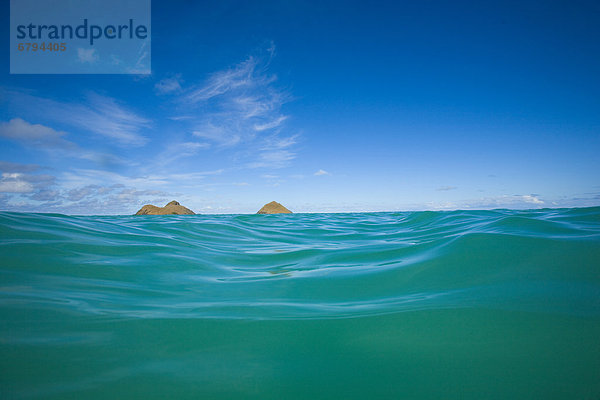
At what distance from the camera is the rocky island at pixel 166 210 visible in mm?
26717

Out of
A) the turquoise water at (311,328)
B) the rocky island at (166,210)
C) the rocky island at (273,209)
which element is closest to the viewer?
the turquoise water at (311,328)

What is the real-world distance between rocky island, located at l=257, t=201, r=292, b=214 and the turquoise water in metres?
35.9

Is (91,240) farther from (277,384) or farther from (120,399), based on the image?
(277,384)

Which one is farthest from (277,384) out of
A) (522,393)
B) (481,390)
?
(522,393)

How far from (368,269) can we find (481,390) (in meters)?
A: 2.16

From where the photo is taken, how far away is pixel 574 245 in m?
2.81

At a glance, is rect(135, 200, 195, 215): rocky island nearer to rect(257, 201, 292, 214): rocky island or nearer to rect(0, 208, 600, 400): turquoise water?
rect(257, 201, 292, 214): rocky island

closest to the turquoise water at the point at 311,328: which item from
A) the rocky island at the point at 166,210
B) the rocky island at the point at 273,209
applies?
the rocky island at the point at 166,210

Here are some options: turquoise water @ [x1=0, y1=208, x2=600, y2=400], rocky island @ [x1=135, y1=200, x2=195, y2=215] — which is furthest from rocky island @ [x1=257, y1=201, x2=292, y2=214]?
turquoise water @ [x1=0, y1=208, x2=600, y2=400]

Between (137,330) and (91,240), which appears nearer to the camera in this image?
(137,330)

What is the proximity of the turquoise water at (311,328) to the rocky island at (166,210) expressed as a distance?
2616 centimetres

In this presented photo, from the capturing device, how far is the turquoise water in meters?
1.04

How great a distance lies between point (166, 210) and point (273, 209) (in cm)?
1534

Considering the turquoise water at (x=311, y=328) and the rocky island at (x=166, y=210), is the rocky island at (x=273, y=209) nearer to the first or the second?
the rocky island at (x=166, y=210)
